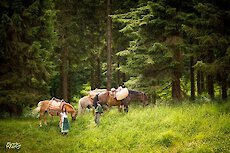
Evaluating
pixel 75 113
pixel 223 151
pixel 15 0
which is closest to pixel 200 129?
pixel 223 151

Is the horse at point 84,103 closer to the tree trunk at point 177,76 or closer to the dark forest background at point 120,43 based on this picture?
the dark forest background at point 120,43

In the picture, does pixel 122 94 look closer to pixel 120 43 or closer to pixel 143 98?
pixel 143 98

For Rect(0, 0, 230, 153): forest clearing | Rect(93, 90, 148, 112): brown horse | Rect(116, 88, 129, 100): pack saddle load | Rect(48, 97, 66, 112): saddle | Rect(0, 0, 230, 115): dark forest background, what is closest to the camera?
Rect(0, 0, 230, 153): forest clearing

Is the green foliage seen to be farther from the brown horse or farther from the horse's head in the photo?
the horse's head

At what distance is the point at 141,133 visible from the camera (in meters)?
16.9

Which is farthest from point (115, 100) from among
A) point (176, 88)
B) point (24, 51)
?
point (24, 51)

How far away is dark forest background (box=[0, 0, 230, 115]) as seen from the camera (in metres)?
17.9

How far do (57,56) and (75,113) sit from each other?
38.0 feet

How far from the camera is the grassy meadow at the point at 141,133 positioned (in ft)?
48.2

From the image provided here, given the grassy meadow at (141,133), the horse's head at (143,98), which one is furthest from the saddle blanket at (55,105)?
the horse's head at (143,98)

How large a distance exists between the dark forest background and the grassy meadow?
2.37 metres

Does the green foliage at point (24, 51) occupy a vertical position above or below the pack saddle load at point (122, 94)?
above

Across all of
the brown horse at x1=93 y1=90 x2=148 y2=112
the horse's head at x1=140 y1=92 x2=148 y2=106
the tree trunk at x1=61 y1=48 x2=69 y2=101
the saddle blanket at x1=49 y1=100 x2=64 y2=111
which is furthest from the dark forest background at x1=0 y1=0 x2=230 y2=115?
the saddle blanket at x1=49 y1=100 x2=64 y2=111

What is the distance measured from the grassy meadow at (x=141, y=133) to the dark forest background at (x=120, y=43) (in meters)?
2.37
